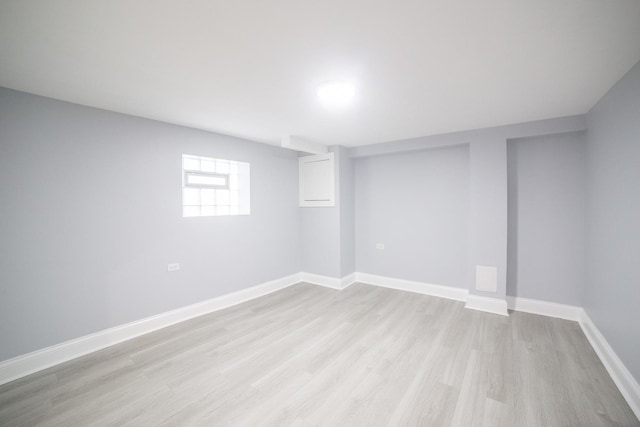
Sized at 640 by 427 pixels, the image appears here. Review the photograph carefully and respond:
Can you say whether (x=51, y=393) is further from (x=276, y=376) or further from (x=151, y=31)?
(x=151, y=31)

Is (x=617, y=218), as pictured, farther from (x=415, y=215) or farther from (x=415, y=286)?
(x=415, y=286)

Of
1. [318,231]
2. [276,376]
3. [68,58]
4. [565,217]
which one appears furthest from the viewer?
[318,231]

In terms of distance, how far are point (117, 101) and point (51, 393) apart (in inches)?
102

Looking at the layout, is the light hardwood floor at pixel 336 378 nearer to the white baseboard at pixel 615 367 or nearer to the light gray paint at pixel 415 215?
the white baseboard at pixel 615 367

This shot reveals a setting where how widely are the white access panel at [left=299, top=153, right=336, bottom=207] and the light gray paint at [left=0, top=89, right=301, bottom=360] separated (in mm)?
1534

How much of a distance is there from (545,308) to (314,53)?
4168 millimetres

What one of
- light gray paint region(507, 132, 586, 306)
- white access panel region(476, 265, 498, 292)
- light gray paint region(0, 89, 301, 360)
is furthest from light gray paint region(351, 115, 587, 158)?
light gray paint region(0, 89, 301, 360)

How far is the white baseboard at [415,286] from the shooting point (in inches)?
152

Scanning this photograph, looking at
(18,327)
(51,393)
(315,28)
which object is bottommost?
(51,393)

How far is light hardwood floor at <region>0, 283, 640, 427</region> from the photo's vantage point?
1.73 meters

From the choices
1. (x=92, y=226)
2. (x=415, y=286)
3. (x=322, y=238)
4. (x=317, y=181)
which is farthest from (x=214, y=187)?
(x=415, y=286)

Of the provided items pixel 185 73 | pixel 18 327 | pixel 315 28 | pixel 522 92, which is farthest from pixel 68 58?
pixel 522 92

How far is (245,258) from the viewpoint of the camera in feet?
13.1

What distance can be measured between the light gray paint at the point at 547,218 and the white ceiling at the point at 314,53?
72 centimetres
